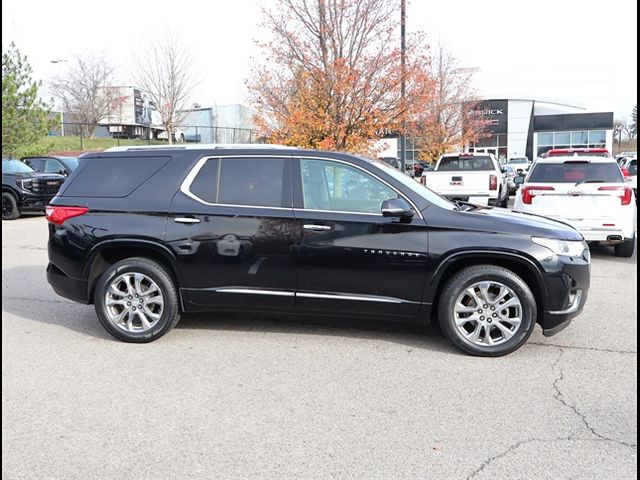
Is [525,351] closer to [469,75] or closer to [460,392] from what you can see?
[460,392]

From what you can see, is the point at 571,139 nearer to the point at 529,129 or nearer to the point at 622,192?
the point at 529,129

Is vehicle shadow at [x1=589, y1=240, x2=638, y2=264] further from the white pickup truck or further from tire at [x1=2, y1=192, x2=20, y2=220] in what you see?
tire at [x1=2, y1=192, x2=20, y2=220]

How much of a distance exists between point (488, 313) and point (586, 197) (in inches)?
199

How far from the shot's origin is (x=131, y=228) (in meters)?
5.09

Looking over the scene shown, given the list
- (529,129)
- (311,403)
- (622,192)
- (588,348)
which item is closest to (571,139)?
(529,129)

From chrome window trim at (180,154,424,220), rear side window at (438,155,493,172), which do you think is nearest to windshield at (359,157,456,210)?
chrome window trim at (180,154,424,220)

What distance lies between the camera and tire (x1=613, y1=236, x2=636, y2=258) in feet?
30.6

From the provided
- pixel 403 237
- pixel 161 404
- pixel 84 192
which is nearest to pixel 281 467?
pixel 161 404

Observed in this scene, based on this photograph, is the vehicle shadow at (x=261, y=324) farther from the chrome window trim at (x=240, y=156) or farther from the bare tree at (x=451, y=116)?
the bare tree at (x=451, y=116)

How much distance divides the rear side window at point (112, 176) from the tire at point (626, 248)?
778 cm

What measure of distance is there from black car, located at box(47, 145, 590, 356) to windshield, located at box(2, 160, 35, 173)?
12.7 meters

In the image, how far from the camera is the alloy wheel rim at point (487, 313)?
4664mm

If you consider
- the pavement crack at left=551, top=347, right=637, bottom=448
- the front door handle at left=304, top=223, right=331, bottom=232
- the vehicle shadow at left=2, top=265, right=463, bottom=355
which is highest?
the front door handle at left=304, top=223, right=331, bottom=232

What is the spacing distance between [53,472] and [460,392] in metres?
2.64
